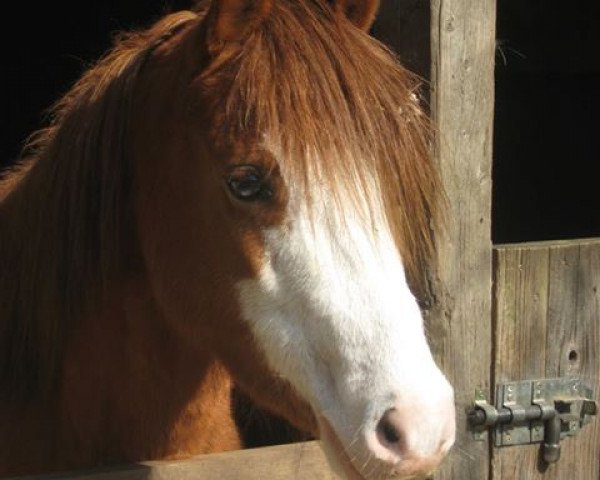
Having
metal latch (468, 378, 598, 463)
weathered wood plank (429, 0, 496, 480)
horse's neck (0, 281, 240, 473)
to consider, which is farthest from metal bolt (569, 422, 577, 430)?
horse's neck (0, 281, 240, 473)

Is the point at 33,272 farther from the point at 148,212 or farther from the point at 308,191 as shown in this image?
the point at 308,191

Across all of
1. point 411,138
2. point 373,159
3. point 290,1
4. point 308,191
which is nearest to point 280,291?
point 308,191

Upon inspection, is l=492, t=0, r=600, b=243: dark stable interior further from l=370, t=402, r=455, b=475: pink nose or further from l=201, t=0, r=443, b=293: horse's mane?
l=370, t=402, r=455, b=475: pink nose

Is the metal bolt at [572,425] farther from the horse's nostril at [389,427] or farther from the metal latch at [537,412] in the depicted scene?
the horse's nostril at [389,427]

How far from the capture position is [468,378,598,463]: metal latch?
8.18 ft

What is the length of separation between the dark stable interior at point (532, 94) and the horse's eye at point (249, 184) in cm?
266

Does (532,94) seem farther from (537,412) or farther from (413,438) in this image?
(413,438)

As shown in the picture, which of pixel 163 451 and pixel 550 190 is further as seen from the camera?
pixel 550 190

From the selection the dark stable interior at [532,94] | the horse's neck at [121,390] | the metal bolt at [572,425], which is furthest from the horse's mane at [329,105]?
the dark stable interior at [532,94]

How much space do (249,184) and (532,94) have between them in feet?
12.3

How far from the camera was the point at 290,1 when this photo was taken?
6.45 feet

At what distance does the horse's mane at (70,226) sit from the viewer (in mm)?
2105

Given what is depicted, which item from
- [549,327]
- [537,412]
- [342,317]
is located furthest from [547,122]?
[342,317]

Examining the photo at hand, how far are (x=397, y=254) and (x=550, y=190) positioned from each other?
3.58 meters
